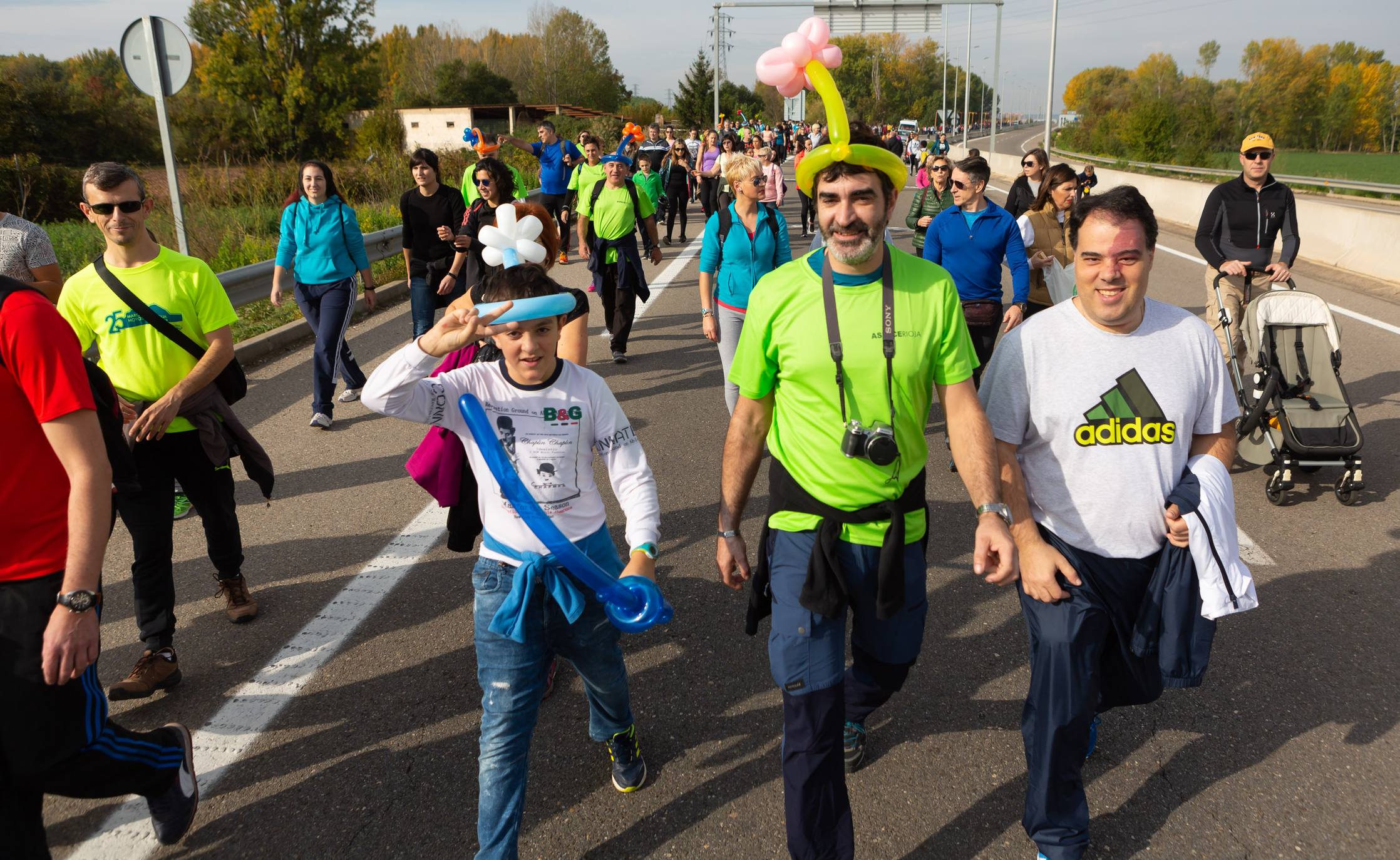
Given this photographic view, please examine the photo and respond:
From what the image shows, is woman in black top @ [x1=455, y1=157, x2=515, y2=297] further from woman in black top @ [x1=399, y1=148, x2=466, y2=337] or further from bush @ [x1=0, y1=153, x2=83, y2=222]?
bush @ [x1=0, y1=153, x2=83, y2=222]

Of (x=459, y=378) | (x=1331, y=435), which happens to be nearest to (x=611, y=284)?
(x=1331, y=435)

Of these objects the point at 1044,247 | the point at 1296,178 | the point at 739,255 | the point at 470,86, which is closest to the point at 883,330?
the point at 739,255

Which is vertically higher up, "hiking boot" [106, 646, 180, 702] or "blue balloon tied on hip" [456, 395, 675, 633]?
"blue balloon tied on hip" [456, 395, 675, 633]

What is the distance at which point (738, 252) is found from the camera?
632 centimetres

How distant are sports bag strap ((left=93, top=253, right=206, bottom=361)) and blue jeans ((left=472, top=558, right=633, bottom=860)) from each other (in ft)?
6.78

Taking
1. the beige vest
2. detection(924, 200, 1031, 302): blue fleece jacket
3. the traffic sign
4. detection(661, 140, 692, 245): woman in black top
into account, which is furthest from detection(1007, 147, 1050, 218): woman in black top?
detection(661, 140, 692, 245): woman in black top

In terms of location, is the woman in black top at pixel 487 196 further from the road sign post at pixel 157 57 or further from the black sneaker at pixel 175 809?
the black sneaker at pixel 175 809

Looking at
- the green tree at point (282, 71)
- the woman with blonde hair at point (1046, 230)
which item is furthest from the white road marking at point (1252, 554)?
the green tree at point (282, 71)

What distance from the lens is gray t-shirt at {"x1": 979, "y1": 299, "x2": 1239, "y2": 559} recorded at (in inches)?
102

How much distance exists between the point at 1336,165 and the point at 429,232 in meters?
59.5

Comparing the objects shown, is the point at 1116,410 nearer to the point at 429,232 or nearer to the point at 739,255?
the point at 739,255

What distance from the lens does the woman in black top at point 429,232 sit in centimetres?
820

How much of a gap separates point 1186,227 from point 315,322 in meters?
19.0

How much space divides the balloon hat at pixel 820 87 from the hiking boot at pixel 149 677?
121 inches
